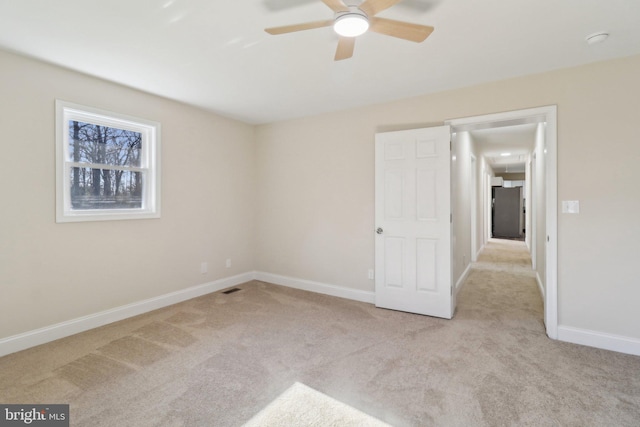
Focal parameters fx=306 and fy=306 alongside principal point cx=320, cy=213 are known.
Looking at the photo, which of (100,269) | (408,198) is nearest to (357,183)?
(408,198)

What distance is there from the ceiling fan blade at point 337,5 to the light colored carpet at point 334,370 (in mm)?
2349

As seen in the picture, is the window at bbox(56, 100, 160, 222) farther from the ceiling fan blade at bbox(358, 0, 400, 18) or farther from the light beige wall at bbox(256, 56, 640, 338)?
the ceiling fan blade at bbox(358, 0, 400, 18)

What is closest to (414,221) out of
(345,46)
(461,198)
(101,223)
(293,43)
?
(461,198)

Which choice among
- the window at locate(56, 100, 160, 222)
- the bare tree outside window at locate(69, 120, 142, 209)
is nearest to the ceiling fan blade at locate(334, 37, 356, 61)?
Answer: the window at locate(56, 100, 160, 222)

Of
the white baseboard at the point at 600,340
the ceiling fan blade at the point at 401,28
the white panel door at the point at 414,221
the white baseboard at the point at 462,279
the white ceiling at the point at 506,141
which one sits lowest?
the white baseboard at the point at 600,340

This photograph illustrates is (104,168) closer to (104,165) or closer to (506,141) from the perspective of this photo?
(104,165)

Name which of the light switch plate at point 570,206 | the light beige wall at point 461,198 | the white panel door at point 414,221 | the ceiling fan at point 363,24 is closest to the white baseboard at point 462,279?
the light beige wall at point 461,198

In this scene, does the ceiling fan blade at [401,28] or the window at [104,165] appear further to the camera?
the window at [104,165]

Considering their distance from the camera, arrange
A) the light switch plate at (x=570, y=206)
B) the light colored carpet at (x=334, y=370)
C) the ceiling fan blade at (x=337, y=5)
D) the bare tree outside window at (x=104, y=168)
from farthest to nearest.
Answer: the bare tree outside window at (x=104, y=168) → the light switch plate at (x=570, y=206) → the light colored carpet at (x=334, y=370) → the ceiling fan blade at (x=337, y=5)

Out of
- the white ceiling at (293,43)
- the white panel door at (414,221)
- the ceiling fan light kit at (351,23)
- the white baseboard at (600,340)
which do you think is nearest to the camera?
the ceiling fan light kit at (351,23)

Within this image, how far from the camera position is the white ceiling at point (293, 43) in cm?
198

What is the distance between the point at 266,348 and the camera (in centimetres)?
267

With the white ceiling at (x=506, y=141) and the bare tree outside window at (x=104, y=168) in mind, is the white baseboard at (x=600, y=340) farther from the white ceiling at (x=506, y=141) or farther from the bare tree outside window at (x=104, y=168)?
the bare tree outside window at (x=104, y=168)

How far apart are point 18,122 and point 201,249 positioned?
7.32ft
